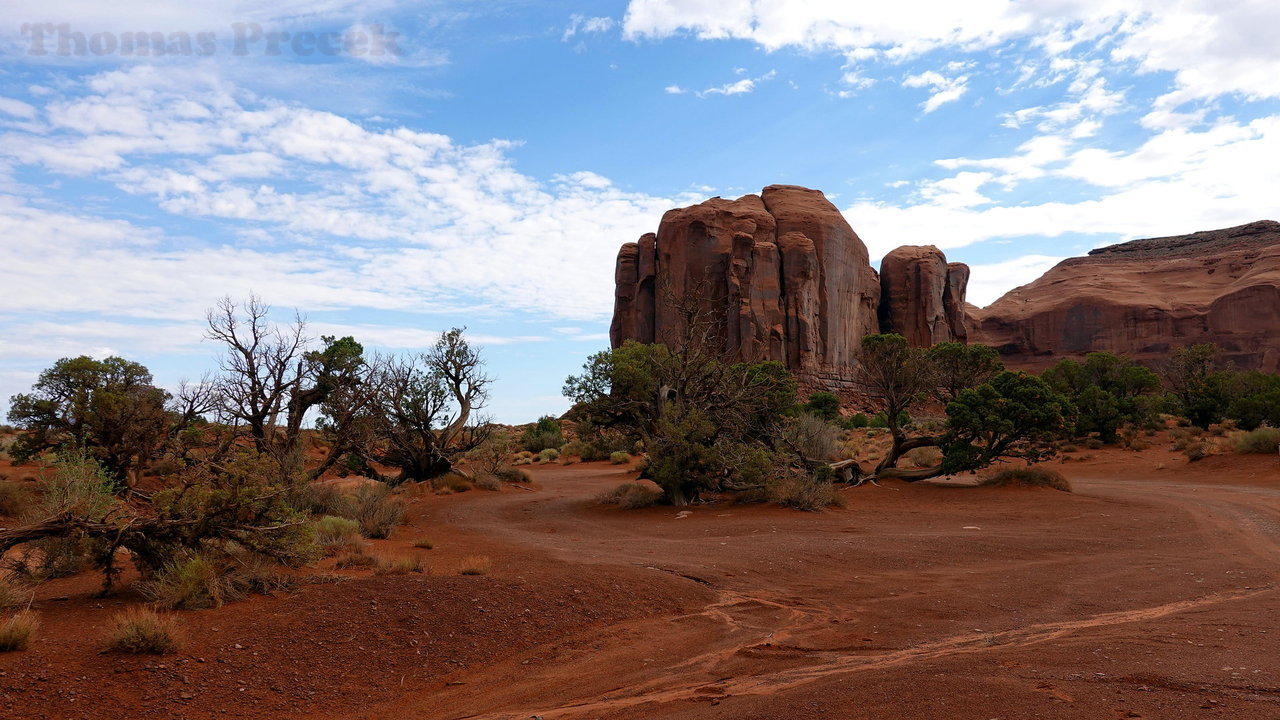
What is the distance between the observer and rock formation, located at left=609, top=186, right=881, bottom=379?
213 ft

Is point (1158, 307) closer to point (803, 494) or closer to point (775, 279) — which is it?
point (775, 279)

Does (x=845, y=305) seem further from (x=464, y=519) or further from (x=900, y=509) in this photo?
(x=464, y=519)

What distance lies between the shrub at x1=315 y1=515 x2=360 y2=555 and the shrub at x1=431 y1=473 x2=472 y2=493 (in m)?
11.6

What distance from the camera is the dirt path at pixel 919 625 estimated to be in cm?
519

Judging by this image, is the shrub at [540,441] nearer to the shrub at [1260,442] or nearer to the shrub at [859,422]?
the shrub at [859,422]

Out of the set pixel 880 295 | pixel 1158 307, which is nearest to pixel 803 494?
pixel 880 295

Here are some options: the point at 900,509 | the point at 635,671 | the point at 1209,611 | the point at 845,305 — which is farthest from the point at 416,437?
the point at 845,305

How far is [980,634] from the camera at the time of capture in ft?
23.8

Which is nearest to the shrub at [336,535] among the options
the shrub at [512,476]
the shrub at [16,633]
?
the shrub at [16,633]

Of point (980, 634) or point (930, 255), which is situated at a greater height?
point (930, 255)

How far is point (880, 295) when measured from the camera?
7812 cm

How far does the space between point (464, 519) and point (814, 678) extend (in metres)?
12.9

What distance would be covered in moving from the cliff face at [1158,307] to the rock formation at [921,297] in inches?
529

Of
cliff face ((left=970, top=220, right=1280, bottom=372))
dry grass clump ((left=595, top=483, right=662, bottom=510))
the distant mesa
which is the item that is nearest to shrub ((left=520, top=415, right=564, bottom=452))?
the distant mesa
